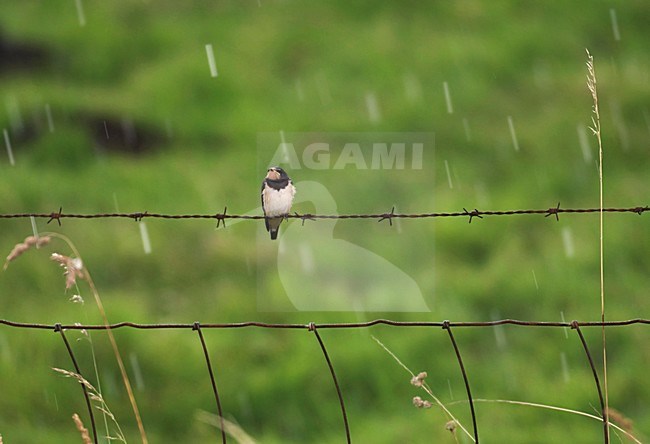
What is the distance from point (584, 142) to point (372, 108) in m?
2.72

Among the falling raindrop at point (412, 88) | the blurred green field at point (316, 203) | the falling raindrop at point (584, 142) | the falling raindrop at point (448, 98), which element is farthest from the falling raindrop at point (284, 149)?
the falling raindrop at point (584, 142)

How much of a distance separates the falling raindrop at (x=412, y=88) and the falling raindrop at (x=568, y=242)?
3.18 metres

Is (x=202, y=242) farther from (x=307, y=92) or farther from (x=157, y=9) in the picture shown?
(x=157, y=9)

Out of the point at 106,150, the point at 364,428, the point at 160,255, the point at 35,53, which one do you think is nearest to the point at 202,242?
the point at 160,255

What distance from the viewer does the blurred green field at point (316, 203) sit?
6.28 m

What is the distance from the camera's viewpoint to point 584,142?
9898mm

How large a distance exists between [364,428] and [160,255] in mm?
3295

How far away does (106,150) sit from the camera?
1016cm

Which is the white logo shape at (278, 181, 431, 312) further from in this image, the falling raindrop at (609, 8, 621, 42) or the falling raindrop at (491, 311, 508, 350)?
the falling raindrop at (609, 8, 621, 42)

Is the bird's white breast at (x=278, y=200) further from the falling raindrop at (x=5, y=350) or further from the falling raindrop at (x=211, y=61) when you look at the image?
the falling raindrop at (x=211, y=61)

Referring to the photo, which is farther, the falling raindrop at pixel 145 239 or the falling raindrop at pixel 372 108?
the falling raindrop at pixel 372 108

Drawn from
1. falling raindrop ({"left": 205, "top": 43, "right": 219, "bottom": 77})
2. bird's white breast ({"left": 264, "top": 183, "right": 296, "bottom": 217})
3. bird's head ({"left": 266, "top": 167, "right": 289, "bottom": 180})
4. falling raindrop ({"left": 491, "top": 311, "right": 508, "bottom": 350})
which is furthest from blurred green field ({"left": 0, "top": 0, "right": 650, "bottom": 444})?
bird's head ({"left": 266, "top": 167, "right": 289, "bottom": 180})

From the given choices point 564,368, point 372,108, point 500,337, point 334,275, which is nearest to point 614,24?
point 372,108

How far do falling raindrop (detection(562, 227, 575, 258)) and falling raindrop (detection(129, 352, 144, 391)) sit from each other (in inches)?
168
